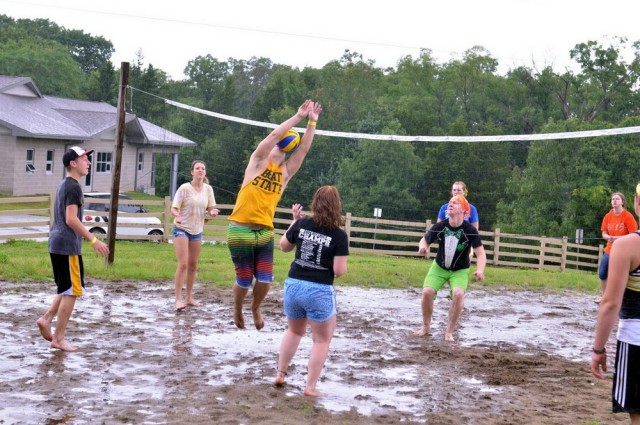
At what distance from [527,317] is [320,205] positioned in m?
6.53

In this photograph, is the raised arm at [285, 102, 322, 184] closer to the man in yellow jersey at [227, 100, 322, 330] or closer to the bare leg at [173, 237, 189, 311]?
the man in yellow jersey at [227, 100, 322, 330]

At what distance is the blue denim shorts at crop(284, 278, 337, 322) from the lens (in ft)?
21.0

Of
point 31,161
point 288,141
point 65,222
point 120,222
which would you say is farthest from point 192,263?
point 31,161

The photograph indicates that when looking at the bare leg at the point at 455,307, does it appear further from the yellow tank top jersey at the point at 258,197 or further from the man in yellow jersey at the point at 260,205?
the yellow tank top jersey at the point at 258,197

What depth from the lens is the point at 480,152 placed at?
45594 millimetres

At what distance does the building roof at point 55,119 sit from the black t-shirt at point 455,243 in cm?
2795

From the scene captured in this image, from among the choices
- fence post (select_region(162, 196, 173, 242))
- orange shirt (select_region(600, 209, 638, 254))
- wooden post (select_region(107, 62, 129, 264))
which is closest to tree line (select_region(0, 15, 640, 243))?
fence post (select_region(162, 196, 173, 242))

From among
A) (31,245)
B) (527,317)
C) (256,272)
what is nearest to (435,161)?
(31,245)

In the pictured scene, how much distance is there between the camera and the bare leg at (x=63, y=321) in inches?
297

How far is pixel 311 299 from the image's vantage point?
21.0ft

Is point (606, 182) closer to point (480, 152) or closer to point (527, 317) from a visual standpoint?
point (480, 152)

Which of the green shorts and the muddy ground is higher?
the green shorts

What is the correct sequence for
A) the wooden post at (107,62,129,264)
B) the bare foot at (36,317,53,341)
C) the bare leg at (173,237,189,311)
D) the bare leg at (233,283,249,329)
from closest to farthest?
the bare foot at (36,317,53,341) → the bare leg at (233,283,249,329) → the bare leg at (173,237,189,311) → the wooden post at (107,62,129,264)

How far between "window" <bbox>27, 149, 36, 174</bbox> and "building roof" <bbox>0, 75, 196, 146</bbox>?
3.26 ft
